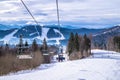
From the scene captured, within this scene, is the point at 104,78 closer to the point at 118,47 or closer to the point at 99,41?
the point at 118,47

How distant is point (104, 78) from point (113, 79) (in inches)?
12.6

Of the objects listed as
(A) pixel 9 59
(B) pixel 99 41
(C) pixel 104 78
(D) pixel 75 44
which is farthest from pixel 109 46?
(C) pixel 104 78

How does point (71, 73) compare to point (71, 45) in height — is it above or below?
above

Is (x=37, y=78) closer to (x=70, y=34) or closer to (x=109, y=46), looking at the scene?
(x=70, y=34)

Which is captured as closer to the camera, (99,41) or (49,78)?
(49,78)

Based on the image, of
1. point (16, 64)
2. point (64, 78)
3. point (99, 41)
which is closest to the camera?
point (64, 78)

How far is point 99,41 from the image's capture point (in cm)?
17725

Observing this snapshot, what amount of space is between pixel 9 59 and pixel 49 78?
1217cm

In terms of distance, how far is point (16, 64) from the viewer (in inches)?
874

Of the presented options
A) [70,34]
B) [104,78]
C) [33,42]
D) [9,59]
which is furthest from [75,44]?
[104,78]

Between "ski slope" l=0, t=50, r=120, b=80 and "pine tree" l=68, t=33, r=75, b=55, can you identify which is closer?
"ski slope" l=0, t=50, r=120, b=80

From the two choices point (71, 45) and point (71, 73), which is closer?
point (71, 73)

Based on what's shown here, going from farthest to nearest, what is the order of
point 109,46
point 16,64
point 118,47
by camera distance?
point 109,46
point 118,47
point 16,64

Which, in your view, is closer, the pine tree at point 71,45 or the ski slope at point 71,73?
the ski slope at point 71,73
